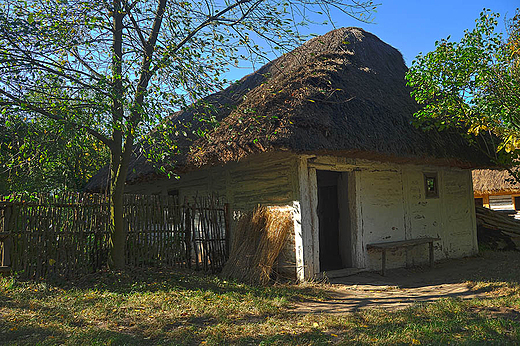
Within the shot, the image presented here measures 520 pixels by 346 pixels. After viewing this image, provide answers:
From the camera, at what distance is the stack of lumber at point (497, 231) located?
34.5 ft

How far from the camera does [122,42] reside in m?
5.81

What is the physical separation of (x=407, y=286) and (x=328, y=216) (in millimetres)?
2919

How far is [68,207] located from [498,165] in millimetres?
8899

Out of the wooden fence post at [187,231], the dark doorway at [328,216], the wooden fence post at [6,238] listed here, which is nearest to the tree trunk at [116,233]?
the wooden fence post at [187,231]

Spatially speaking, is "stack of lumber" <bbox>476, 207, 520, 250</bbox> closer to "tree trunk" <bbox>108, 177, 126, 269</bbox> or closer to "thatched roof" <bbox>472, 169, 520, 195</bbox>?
"thatched roof" <bbox>472, 169, 520, 195</bbox>

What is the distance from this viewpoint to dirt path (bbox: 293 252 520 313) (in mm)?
5023

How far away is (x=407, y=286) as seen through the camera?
626 centimetres

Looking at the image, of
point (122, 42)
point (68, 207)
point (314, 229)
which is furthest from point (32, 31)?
point (314, 229)

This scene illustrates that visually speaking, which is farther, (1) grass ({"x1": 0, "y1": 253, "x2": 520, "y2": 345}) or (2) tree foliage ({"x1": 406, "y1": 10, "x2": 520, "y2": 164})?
(2) tree foliage ({"x1": 406, "y1": 10, "x2": 520, "y2": 164})

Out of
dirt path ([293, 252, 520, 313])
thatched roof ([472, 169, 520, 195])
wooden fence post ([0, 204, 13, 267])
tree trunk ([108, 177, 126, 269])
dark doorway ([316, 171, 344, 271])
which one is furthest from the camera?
thatched roof ([472, 169, 520, 195])

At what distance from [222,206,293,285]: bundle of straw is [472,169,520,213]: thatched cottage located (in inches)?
448

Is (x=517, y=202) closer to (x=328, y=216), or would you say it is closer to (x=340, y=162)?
(x=328, y=216)

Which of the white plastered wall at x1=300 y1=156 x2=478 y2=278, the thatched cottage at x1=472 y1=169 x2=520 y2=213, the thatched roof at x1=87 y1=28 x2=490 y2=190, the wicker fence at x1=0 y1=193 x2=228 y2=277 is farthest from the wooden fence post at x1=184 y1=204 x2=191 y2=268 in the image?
the thatched cottage at x1=472 y1=169 x2=520 y2=213

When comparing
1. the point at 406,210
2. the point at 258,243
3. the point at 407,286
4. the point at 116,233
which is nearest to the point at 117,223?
the point at 116,233
